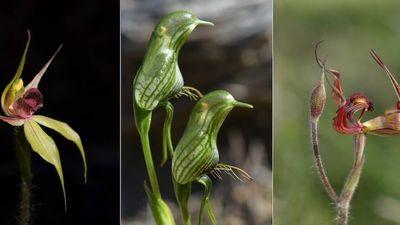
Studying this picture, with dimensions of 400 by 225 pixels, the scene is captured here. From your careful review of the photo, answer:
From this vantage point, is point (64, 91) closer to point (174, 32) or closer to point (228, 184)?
point (174, 32)

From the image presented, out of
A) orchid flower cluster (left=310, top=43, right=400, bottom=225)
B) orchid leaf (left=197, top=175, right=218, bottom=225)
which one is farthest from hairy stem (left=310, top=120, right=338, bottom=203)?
orchid leaf (left=197, top=175, right=218, bottom=225)

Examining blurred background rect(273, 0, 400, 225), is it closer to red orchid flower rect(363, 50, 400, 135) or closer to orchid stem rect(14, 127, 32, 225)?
red orchid flower rect(363, 50, 400, 135)

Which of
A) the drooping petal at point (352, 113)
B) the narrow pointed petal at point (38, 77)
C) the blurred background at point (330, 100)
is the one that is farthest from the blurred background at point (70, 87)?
the drooping petal at point (352, 113)

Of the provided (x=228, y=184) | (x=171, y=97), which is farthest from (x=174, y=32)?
(x=228, y=184)

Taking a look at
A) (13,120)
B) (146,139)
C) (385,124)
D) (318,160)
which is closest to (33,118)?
(13,120)

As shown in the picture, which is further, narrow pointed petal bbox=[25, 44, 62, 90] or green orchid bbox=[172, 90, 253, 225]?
narrow pointed petal bbox=[25, 44, 62, 90]

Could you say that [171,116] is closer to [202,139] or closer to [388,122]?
[202,139]
